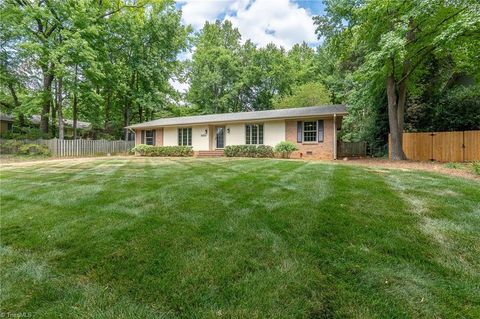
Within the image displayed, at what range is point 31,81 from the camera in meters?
Result: 20.9

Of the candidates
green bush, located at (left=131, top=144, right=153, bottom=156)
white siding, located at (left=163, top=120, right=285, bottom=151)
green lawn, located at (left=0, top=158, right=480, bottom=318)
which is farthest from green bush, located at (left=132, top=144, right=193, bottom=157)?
green lawn, located at (left=0, top=158, right=480, bottom=318)

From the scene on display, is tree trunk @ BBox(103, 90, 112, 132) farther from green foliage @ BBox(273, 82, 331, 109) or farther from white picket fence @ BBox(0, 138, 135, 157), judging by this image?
green foliage @ BBox(273, 82, 331, 109)

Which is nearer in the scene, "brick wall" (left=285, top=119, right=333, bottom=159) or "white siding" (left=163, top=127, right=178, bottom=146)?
"brick wall" (left=285, top=119, right=333, bottom=159)

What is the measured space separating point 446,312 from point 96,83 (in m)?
23.6

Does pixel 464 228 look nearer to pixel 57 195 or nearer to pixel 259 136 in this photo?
pixel 57 195

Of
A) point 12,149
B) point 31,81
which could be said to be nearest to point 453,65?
point 12,149

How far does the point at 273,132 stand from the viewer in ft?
52.0

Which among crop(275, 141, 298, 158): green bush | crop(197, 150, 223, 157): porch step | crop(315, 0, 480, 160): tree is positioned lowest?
crop(197, 150, 223, 157): porch step

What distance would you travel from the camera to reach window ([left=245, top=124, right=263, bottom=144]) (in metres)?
16.3

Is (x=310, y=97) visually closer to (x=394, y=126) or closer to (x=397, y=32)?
(x=394, y=126)

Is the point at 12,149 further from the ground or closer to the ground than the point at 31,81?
closer to the ground

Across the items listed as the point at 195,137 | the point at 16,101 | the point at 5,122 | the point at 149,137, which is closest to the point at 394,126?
the point at 195,137

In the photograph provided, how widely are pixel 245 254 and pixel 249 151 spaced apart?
12774mm

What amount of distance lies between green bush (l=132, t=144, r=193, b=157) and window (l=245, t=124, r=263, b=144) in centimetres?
412
